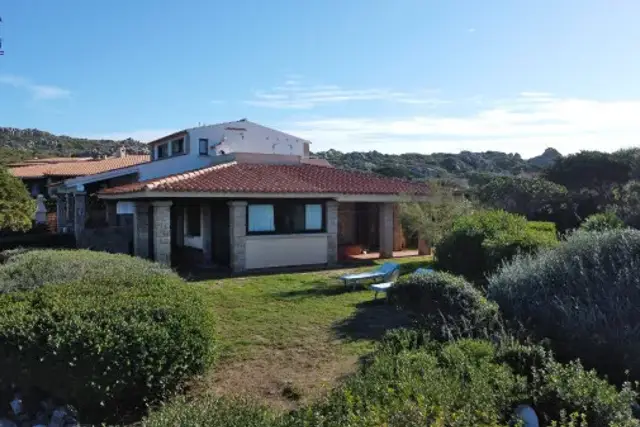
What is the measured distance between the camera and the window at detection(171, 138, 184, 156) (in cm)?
2746

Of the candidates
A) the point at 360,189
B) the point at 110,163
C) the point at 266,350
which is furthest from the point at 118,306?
the point at 110,163

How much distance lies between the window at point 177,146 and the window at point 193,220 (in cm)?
690

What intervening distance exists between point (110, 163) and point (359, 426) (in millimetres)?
39800

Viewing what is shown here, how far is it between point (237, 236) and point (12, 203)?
6825 millimetres

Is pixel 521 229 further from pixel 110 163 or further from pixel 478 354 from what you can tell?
pixel 110 163

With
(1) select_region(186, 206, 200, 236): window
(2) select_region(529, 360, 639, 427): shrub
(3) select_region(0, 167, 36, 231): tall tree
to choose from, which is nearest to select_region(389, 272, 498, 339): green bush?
(2) select_region(529, 360, 639, 427): shrub

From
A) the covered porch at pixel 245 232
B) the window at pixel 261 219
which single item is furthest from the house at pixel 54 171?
the window at pixel 261 219

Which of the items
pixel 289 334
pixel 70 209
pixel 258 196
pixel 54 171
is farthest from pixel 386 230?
pixel 54 171

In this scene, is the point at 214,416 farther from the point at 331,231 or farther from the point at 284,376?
the point at 331,231

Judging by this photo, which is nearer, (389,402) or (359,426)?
(359,426)

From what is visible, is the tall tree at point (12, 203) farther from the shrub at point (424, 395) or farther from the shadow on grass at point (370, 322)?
the shrub at point (424, 395)

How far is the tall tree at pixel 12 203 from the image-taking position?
53.9 feet

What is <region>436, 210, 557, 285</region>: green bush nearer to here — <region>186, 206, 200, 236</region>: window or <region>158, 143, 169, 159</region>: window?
<region>186, 206, 200, 236</region>: window

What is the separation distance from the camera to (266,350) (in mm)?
8445
